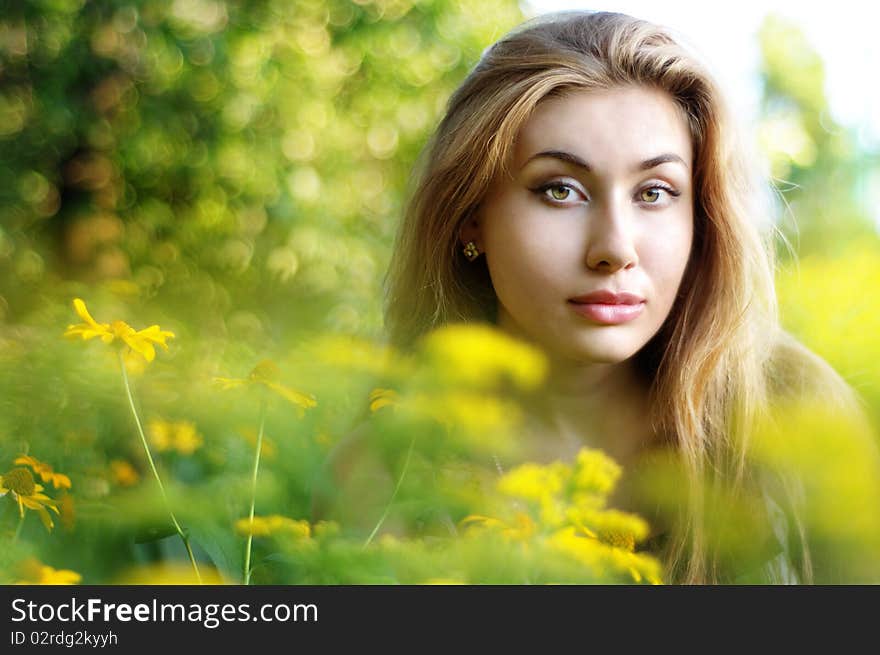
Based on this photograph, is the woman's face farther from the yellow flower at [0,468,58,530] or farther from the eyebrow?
the yellow flower at [0,468,58,530]

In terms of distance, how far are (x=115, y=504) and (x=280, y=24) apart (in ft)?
10.4

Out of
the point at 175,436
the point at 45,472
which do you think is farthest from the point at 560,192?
the point at 45,472

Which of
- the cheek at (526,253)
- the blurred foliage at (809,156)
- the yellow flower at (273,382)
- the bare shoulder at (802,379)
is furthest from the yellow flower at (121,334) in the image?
the blurred foliage at (809,156)

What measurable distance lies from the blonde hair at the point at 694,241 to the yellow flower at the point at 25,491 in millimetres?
554

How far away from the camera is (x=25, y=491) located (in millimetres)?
918

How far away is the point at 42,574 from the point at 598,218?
64cm

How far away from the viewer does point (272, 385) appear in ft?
3.06

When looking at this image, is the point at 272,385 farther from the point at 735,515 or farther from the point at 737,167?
the point at 737,167

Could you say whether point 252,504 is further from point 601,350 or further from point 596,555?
point 601,350

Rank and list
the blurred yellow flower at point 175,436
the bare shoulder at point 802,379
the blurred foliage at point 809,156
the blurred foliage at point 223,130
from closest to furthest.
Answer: the blurred yellow flower at point 175,436
the bare shoulder at point 802,379
the blurred foliage at point 809,156
the blurred foliage at point 223,130

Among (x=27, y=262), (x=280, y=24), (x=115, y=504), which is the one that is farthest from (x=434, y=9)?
(x=115, y=504)

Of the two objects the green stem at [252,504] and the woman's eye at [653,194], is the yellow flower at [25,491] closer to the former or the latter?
the green stem at [252,504]

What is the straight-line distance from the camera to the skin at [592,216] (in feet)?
3.58

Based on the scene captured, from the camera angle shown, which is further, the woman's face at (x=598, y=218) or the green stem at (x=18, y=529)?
the woman's face at (x=598, y=218)
